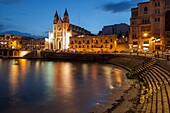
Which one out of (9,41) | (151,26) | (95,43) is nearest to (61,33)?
(95,43)

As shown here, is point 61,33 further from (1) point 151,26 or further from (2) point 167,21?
(2) point 167,21

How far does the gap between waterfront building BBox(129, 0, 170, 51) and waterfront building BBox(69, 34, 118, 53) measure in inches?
962

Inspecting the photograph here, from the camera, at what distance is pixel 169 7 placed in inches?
2854

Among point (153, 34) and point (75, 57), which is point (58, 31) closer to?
point (75, 57)

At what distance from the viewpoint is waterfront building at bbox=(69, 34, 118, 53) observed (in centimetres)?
10912

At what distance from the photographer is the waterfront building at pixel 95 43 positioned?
109125mm

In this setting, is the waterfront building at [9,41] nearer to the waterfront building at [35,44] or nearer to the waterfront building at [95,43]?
the waterfront building at [35,44]

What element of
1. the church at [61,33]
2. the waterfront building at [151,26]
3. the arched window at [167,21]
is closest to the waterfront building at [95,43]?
the church at [61,33]

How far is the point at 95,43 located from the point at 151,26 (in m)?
44.3

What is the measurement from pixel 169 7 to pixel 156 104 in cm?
6546

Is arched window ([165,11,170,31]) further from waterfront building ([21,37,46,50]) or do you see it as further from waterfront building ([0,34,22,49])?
waterfront building ([0,34,22,49])

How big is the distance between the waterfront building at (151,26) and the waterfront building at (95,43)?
80.2ft

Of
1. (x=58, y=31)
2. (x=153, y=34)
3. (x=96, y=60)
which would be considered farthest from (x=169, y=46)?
(x=58, y=31)

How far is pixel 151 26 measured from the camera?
251 feet
